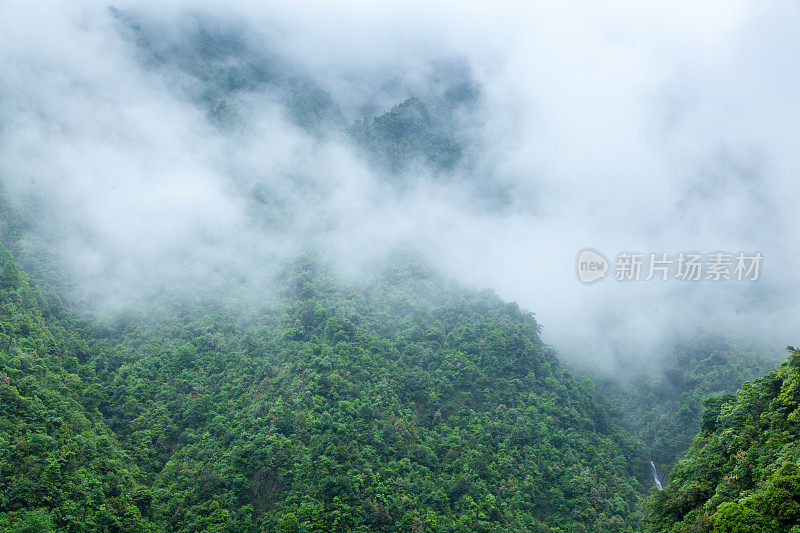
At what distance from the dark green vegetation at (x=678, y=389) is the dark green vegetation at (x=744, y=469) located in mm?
19540

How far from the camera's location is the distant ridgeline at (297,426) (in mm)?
26297

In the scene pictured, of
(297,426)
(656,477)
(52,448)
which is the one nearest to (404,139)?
(297,426)

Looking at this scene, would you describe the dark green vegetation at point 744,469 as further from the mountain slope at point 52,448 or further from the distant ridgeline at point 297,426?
the mountain slope at point 52,448

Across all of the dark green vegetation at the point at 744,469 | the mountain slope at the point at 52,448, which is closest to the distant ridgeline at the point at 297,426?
the mountain slope at the point at 52,448

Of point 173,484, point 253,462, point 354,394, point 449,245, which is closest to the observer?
point 173,484

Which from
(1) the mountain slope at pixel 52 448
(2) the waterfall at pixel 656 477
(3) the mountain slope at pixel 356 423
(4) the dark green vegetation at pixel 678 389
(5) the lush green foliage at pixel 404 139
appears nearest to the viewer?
(1) the mountain slope at pixel 52 448

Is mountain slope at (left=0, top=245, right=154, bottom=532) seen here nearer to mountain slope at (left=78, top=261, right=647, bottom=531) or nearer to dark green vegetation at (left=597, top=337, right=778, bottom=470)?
mountain slope at (left=78, top=261, right=647, bottom=531)

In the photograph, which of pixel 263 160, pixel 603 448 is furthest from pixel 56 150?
pixel 603 448

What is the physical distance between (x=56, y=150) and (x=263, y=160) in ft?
70.2

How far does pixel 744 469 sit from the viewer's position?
19734mm

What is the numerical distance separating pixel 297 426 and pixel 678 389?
1399 inches

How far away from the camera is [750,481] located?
62.7ft

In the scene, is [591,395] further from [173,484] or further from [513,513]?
[173,484]

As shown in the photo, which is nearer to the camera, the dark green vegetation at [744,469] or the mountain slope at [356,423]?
the dark green vegetation at [744,469]
